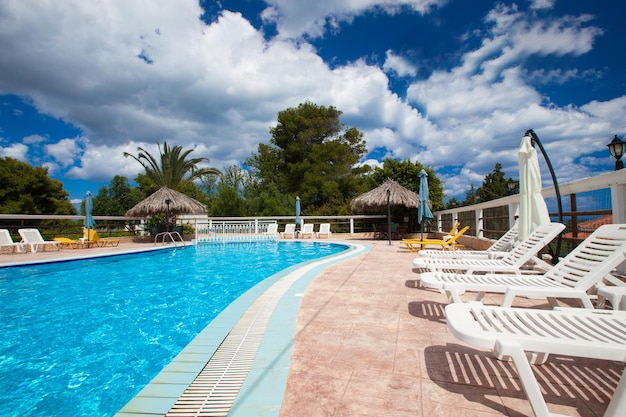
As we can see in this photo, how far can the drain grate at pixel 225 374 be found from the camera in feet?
5.38

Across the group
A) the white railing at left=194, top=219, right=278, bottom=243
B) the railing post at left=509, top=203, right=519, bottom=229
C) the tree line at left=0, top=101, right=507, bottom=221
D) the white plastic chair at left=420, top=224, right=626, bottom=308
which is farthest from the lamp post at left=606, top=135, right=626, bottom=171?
the tree line at left=0, top=101, right=507, bottom=221

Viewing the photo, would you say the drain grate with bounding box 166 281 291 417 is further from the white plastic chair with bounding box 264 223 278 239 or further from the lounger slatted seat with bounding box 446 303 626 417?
the white plastic chair with bounding box 264 223 278 239

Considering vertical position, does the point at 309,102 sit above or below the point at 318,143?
above

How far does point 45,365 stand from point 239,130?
116 ft

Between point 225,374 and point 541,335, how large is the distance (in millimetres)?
1800

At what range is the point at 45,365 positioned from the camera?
2920 mm

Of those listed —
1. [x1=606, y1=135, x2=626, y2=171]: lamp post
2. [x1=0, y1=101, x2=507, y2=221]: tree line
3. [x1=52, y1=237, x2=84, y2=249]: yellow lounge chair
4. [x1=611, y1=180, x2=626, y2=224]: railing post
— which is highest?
[x1=0, y1=101, x2=507, y2=221]: tree line

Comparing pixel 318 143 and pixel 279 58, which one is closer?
pixel 279 58

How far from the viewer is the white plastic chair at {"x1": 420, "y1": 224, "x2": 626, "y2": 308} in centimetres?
239

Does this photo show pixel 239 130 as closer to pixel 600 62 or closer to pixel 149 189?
pixel 149 189

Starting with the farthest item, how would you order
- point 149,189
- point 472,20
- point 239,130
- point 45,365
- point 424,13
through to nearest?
point 239,130, point 149,189, point 424,13, point 472,20, point 45,365

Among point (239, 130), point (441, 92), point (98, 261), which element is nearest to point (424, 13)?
point (441, 92)

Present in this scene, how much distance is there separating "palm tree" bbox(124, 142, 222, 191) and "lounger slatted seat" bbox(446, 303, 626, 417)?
27.2m

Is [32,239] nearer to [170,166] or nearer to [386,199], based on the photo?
[386,199]
